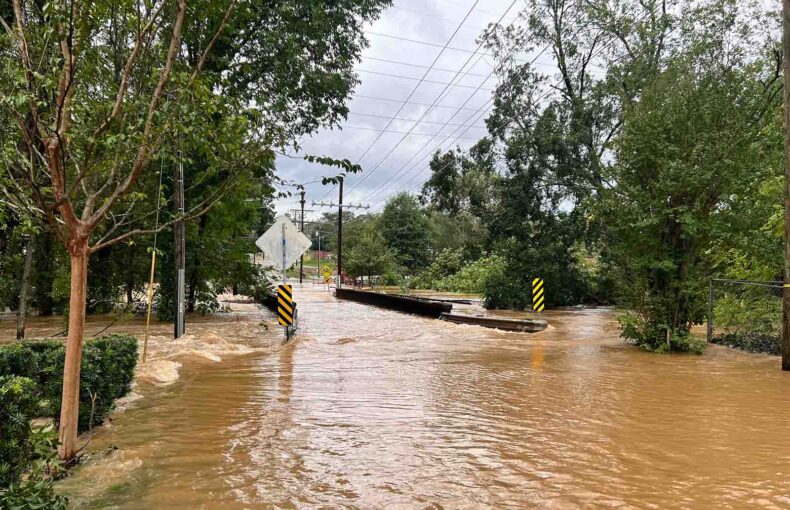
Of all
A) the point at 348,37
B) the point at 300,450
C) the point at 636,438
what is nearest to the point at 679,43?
the point at 348,37

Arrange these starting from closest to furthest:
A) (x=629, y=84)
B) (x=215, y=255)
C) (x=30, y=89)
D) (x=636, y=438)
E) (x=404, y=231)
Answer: (x=30, y=89), (x=636, y=438), (x=215, y=255), (x=629, y=84), (x=404, y=231)

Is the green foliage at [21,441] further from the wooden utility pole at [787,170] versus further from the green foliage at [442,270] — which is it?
the green foliage at [442,270]

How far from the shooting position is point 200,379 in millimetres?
9898

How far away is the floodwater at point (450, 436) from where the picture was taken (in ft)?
15.4

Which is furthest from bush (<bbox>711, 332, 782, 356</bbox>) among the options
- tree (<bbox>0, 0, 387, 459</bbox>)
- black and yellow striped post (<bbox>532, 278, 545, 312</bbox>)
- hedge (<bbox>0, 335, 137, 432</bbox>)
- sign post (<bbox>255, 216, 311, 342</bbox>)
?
hedge (<bbox>0, 335, 137, 432</bbox>)

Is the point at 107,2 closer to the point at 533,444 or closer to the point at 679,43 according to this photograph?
the point at 533,444

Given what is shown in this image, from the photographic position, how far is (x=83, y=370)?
5.88 meters

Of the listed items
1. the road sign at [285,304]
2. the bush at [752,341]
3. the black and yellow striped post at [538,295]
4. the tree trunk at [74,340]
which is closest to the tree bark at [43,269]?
the road sign at [285,304]

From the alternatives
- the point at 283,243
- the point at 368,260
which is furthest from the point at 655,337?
the point at 368,260

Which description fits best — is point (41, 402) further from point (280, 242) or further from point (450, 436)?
point (280, 242)

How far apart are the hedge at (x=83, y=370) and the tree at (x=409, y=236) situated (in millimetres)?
55021

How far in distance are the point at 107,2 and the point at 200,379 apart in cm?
692

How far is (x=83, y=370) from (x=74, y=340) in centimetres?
147

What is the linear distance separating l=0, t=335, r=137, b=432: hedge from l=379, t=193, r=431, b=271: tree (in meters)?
55.0
